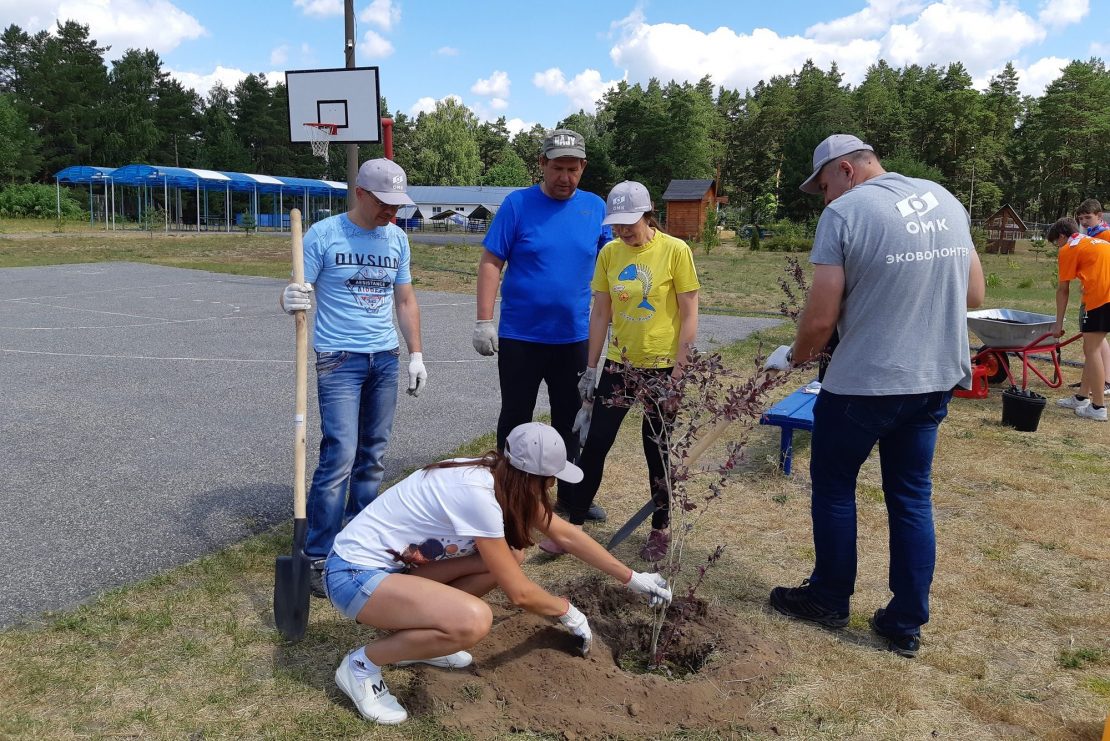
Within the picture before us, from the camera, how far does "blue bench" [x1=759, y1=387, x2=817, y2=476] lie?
Answer: 16.8ft

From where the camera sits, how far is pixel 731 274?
24219 millimetres

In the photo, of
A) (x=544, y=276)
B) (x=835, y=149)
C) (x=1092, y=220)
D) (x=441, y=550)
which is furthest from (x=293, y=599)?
(x=1092, y=220)

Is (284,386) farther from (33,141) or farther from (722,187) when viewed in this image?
(722,187)

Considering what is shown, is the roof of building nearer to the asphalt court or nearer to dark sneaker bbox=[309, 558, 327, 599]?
the asphalt court

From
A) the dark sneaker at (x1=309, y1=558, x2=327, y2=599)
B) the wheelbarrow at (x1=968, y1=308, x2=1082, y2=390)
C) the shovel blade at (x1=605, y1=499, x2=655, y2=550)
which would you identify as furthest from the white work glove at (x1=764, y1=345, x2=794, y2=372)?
the wheelbarrow at (x1=968, y1=308, x2=1082, y2=390)

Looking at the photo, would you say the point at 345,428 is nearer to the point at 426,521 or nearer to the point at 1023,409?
the point at 426,521

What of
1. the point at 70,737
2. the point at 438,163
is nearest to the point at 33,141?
the point at 438,163

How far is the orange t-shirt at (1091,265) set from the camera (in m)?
6.88

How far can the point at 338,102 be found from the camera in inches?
526

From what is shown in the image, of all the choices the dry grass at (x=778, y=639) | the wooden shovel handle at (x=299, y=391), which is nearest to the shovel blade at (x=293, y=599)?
the dry grass at (x=778, y=639)

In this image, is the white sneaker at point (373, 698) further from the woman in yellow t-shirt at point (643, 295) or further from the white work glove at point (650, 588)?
the woman in yellow t-shirt at point (643, 295)

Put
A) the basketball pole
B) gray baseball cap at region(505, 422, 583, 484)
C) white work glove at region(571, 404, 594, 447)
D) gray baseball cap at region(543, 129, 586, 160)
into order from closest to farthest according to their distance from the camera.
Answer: gray baseball cap at region(505, 422, 583, 484)
gray baseball cap at region(543, 129, 586, 160)
white work glove at region(571, 404, 594, 447)
the basketball pole

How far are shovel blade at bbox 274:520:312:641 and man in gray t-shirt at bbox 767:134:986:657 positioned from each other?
79.2 inches

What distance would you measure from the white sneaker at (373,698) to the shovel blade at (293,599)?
1.54 feet
